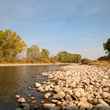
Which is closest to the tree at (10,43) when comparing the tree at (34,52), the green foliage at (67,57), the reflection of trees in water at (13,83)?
the tree at (34,52)

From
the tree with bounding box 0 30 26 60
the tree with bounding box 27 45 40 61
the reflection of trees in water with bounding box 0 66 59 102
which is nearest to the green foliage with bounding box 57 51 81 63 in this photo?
the tree with bounding box 27 45 40 61

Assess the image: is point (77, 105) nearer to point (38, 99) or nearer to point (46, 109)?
point (46, 109)

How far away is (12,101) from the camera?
11.0 metres

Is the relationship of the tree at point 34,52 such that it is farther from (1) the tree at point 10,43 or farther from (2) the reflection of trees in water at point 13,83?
(2) the reflection of trees in water at point 13,83

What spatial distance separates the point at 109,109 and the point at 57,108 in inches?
90.1

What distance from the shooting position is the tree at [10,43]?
7262cm

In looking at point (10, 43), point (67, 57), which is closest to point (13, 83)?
point (10, 43)

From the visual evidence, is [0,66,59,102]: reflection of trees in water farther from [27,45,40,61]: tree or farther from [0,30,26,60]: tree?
[27,45,40,61]: tree

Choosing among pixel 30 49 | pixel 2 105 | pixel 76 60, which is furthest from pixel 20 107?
pixel 76 60

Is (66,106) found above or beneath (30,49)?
beneath

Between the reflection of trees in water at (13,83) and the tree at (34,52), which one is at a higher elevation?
the tree at (34,52)

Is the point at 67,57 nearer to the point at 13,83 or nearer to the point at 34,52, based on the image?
the point at 34,52

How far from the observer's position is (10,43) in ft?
238

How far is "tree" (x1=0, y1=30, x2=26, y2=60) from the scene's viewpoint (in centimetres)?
7262
